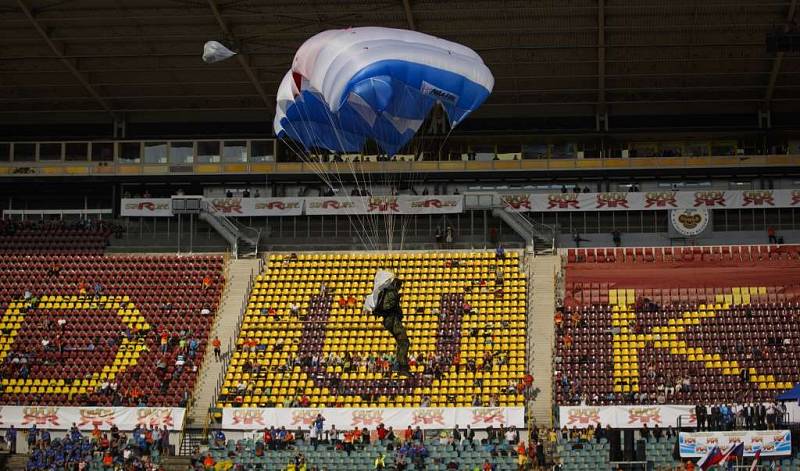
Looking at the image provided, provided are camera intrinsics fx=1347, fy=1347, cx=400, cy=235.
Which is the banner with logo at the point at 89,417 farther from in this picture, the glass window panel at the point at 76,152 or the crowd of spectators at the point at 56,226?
the glass window panel at the point at 76,152

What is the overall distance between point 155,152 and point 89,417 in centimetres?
1576

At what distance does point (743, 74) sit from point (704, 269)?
25.6 feet

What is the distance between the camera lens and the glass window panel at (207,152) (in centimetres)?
5144

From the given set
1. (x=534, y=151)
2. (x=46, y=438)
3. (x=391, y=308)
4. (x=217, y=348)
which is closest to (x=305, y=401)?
(x=217, y=348)

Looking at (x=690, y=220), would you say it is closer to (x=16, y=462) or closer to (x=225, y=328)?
(x=225, y=328)

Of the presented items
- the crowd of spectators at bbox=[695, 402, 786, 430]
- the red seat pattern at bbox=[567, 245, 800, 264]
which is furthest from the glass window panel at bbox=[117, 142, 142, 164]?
the crowd of spectators at bbox=[695, 402, 786, 430]

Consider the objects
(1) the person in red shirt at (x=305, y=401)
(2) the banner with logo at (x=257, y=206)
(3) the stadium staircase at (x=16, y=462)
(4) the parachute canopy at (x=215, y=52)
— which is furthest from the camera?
(2) the banner with logo at (x=257, y=206)

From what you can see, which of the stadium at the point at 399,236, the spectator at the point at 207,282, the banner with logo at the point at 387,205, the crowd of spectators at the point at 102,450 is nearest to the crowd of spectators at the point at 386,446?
the stadium at the point at 399,236

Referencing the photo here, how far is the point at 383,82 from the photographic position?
2798 centimetres

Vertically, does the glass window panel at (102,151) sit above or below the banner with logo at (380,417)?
above

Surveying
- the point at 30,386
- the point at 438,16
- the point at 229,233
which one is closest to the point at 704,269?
the point at 438,16

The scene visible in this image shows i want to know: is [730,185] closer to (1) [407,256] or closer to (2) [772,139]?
(2) [772,139]

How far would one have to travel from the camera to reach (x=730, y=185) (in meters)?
50.2

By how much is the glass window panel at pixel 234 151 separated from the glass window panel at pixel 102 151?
442 centimetres
